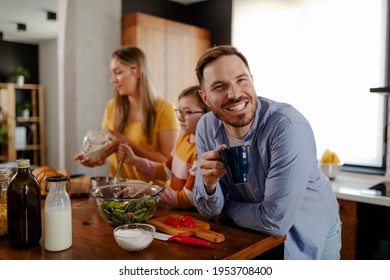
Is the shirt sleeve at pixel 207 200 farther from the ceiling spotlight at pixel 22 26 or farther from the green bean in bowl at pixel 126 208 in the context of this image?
the ceiling spotlight at pixel 22 26

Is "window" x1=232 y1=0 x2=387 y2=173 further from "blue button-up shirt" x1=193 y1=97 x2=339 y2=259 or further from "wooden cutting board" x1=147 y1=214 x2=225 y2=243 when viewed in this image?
"wooden cutting board" x1=147 y1=214 x2=225 y2=243

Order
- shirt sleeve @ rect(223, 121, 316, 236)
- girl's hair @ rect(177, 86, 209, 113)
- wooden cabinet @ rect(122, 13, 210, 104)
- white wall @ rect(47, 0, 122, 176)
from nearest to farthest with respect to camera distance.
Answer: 1. shirt sleeve @ rect(223, 121, 316, 236)
2. girl's hair @ rect(177, 86, 209, 113)
3. white wall @ rect(47, 0, 122, 176)
4. wooden cabinet @ rect(122, 13, 210, 104)

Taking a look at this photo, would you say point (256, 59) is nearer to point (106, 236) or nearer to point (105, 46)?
point (105, 46)

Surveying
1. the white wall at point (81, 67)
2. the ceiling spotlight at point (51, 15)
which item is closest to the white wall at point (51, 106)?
the white wall at point (81, 67)

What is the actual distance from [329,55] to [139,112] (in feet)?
3.65

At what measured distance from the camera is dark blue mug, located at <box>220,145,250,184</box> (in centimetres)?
84

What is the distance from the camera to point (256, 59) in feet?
6.78

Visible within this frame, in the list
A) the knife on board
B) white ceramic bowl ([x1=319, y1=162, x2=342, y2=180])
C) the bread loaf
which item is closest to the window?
white ceramic bowl ([x1=319, y1=162, x2=342, y2=180])

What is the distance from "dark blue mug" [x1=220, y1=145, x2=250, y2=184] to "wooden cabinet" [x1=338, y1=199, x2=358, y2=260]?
3.88ft

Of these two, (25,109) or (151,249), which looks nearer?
(151,249)

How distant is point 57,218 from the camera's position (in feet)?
2.72

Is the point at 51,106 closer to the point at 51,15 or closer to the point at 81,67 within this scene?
the point at 81,67

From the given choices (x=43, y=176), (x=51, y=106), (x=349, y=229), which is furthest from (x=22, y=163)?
(x=51, y=106)
